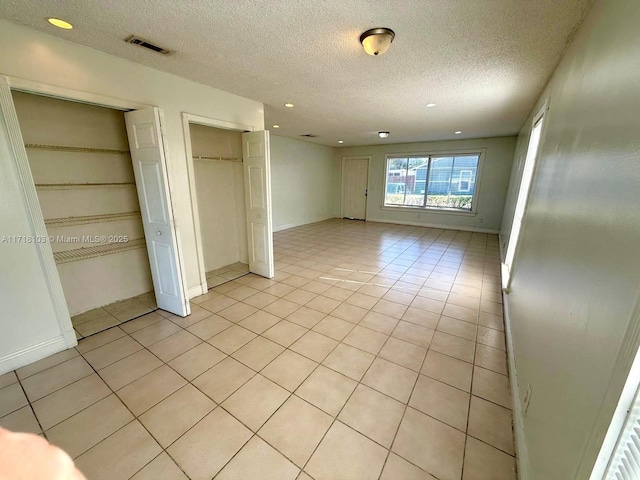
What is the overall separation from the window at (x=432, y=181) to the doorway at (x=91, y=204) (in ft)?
22.5

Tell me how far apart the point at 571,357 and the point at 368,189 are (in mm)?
7808

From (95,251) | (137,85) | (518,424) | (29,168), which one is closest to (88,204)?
(95,251)

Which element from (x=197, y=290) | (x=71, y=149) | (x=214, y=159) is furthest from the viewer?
(x=214, y=159)

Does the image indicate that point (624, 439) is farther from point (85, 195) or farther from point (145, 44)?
point (85, 195)

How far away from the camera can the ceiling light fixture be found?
1.85 metres

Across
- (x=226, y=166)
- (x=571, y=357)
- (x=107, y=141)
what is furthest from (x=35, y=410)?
(x=226, y=166)

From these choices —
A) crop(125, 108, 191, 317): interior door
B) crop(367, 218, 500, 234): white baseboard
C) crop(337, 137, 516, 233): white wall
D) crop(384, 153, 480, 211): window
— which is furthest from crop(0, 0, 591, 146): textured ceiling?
crop(367, 218, 500, 234): white baseboard

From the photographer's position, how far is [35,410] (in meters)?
1.70

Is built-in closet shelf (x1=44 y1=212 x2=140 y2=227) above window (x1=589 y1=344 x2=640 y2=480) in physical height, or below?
above

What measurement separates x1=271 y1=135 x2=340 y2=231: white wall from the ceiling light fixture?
15.9 ft

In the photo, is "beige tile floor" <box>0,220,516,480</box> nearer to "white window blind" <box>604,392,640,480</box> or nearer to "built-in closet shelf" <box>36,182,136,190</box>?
"white window blind" <box>604,392,640,480</box>

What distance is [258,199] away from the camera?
12.0 feet

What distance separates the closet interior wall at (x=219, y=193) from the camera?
3727 mm

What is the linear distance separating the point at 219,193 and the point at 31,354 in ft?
8.73
